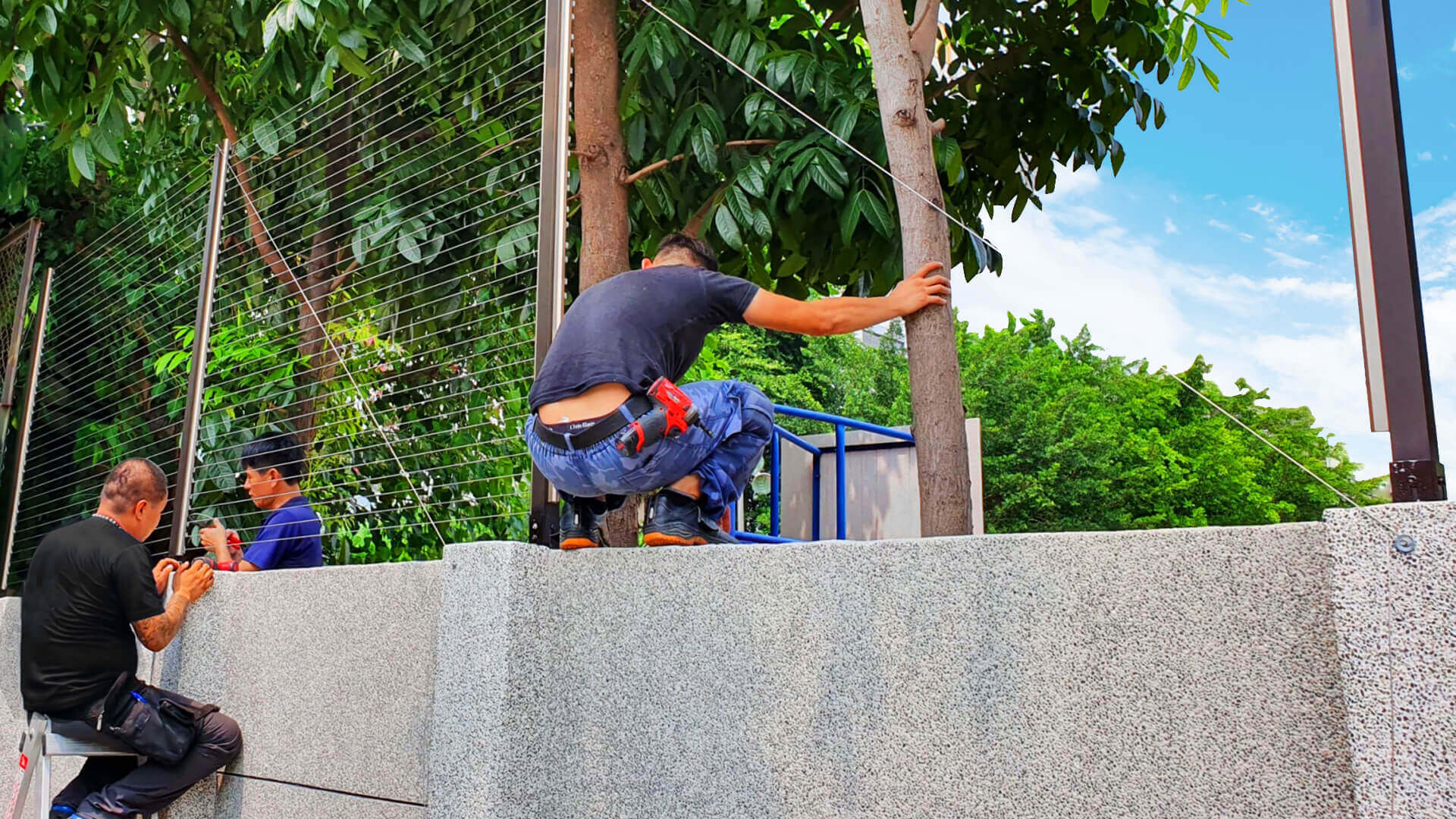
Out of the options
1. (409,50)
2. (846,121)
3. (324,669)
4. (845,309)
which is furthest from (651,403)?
(409,50)

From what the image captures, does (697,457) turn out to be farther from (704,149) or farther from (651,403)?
(704,149)

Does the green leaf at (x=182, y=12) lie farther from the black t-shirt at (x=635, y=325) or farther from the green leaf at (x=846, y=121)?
the black t-shirt at (x=635, y=325)

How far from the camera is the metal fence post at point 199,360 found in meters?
5.54

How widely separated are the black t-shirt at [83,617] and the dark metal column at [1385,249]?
440cm

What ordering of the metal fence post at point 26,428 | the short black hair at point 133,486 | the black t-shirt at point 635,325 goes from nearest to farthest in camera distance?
the black t-shirt at point 635,325 → the short black hair at point 133,486 → the metal fence post at point 26,428

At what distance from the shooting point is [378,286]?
6.99 metres

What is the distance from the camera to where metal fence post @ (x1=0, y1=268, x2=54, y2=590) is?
7.86m

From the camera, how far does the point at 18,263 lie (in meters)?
8.56

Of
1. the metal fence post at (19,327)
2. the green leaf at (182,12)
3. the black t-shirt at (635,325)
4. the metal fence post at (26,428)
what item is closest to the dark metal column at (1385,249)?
the black t-shirt at (635,325)

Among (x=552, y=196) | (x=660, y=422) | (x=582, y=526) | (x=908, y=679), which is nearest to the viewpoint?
(x=908, y=679)

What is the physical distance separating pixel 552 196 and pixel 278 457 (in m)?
2.31

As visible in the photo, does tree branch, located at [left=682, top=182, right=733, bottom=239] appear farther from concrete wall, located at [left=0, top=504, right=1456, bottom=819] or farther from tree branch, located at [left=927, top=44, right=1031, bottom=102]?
concrete wall, located at [left=0, top=504, right=1456, bottom=819]

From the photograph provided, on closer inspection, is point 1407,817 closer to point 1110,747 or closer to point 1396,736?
point 1396,736

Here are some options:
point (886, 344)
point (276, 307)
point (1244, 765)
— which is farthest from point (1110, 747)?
point (886, 344)
